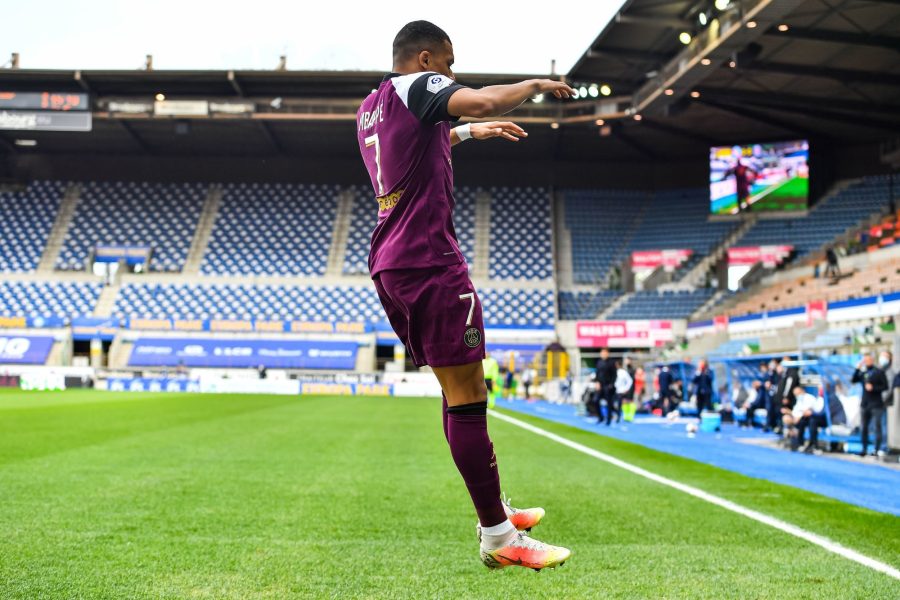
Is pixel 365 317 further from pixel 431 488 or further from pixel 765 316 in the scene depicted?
pixel 431 488

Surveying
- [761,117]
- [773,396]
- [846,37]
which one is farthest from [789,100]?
[773,396]

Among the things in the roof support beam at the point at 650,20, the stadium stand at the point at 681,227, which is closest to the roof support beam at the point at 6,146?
the roof support beam at the point at 650,20

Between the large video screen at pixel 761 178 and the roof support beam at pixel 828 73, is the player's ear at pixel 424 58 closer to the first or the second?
the roof support beam at pixel 828 73

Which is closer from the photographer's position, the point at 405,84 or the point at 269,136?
the point at 405,84

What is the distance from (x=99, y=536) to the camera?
5039 millimetres

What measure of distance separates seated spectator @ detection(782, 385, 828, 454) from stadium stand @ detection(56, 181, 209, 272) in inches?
1406

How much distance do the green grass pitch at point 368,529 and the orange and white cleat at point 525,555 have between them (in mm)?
584

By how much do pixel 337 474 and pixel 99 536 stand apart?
380 centimetres

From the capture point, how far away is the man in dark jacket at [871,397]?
12883 mm

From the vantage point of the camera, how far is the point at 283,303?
4278cm

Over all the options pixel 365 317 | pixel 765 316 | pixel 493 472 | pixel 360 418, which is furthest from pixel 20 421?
pixel 365 317

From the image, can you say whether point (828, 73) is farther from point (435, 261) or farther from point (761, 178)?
point (435, 261)

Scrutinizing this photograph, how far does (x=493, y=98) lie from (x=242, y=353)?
38187mm

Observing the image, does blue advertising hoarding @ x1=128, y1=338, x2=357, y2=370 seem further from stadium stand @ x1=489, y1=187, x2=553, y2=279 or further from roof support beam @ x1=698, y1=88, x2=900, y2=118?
roof support beam @ x1=698, y1=88, x2=900, y2=118
